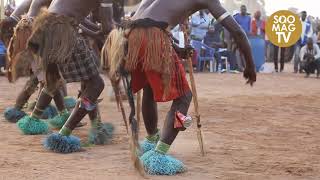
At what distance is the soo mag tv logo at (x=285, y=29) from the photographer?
17438 millimetres

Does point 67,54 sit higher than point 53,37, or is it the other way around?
point 53,37

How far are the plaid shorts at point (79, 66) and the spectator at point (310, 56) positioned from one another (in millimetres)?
12100

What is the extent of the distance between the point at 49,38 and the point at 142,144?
114cm

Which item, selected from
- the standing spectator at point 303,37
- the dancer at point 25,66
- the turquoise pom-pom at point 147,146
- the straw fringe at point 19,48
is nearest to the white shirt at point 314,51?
the standing spectator at point 303,37

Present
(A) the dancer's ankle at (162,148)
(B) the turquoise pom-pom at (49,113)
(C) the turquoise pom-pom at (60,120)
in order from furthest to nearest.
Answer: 1. (B) the turquoise pom-pom at (49,113)
2. (C) the turquoise pom-pom at (60,120)
3. (A) the dancer's ankle at (162,148)

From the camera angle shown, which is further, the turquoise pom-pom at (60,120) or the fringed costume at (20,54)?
the turquoise pom-pom at (60,120)

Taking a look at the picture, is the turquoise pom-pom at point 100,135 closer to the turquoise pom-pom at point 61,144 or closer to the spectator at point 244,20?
the turquoise pom-pom at point 61,144

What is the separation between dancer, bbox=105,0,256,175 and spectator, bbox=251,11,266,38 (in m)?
13.4

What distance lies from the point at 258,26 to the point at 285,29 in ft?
2.62

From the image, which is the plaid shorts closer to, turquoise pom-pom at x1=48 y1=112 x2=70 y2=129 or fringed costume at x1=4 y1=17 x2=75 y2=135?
fringed costume at x1=4 y1=17 x2=75 y2=135

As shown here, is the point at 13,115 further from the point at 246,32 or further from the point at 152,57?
the point at 246,32

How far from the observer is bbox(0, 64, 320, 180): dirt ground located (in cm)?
421

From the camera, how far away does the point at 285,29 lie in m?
17.7

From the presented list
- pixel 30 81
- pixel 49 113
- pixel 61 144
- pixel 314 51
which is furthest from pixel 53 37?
pixel 314 51
